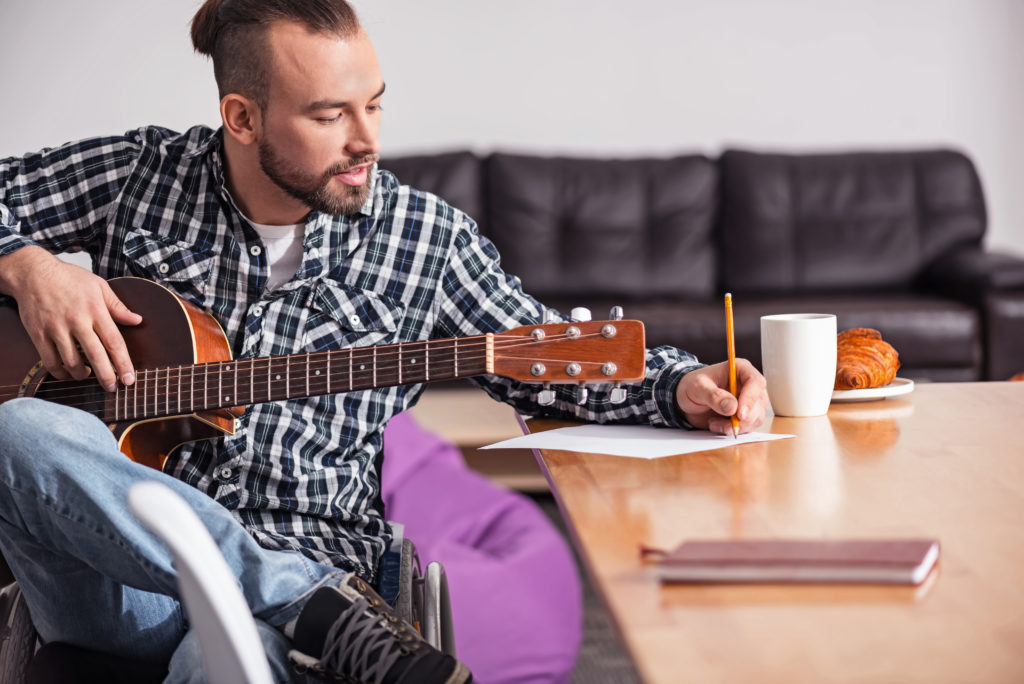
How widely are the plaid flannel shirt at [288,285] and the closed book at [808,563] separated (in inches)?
24.4

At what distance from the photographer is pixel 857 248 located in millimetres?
3791

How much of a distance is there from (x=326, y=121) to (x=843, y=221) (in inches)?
113

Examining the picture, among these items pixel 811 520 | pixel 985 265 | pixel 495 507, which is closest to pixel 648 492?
pixel 811 520

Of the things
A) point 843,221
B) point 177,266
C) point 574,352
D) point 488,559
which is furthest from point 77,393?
point 843,221

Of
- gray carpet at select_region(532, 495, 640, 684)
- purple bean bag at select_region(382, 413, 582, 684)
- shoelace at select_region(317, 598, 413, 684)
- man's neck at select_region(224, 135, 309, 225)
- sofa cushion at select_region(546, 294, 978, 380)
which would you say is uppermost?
man's neck at select_region(224, 135, 309, 225)

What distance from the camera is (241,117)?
4.84 ft

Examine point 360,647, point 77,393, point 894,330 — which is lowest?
point 894,330

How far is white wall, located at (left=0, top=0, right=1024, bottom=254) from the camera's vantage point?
4.05 meters

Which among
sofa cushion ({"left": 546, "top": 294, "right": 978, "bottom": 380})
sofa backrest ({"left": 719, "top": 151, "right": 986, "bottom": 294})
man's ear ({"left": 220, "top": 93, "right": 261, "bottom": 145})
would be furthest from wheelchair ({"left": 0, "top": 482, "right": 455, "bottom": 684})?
sofa backrest ({"left": 719, "top": 151, "right": 986, "bottom": 294})

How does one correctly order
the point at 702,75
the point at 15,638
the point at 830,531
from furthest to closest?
the point at 702,75
the point at 15,638
the point at 830,531

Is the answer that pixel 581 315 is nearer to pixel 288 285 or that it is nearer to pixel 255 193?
pixel 288 285

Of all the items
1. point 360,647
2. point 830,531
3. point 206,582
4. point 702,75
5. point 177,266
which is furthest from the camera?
point 702,75

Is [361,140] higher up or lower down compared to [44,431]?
higher up

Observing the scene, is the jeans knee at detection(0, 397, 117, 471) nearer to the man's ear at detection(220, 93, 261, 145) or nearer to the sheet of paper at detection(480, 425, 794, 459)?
the sheet of paper at detection(480, 425, 794, 459)
